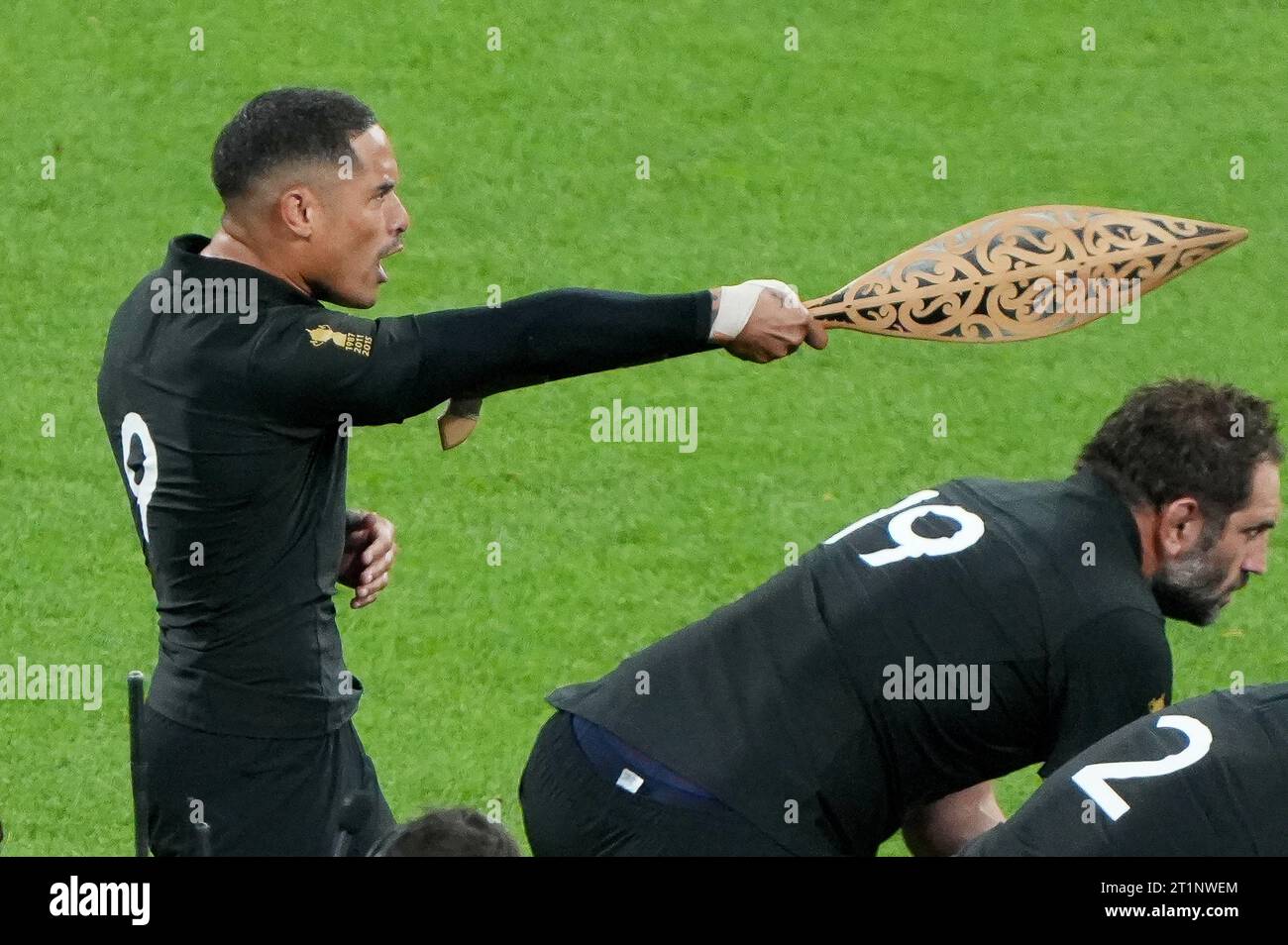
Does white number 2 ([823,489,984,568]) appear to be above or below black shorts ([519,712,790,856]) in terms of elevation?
above

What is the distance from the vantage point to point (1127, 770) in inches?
144

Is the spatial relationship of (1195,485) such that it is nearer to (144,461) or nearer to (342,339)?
(342,339)

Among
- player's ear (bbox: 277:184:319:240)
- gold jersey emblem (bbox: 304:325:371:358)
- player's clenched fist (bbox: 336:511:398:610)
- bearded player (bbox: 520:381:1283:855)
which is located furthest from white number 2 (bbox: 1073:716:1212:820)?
player's ear (bbox: 277:184:319:240)

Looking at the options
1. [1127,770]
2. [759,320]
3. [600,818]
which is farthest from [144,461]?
[1127,770]

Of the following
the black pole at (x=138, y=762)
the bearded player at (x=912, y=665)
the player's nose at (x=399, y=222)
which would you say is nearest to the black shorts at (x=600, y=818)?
the bearded player at (x=912, y=665)

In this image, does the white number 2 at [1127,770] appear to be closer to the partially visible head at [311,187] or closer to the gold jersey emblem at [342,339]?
the gold jersey emblem at [342,339]

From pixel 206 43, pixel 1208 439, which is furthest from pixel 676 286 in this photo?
pixel 1208 439

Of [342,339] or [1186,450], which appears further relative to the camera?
[1186,450]

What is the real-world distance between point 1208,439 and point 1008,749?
719mm

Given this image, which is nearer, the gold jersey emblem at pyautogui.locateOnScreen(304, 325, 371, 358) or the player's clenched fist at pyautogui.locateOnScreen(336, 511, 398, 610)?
the gold jersey emblem at pyautogui.locateOnScreen(304, 325, 371, 358)

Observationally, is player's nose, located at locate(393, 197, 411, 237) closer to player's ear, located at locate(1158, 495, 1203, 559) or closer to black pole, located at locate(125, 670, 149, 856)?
black pole, located at locate(125, 670, 149, 856)

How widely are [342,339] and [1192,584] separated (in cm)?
166

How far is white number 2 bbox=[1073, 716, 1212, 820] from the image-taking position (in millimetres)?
3643

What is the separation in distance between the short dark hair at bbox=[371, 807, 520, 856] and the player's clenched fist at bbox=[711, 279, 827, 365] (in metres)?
1.09
